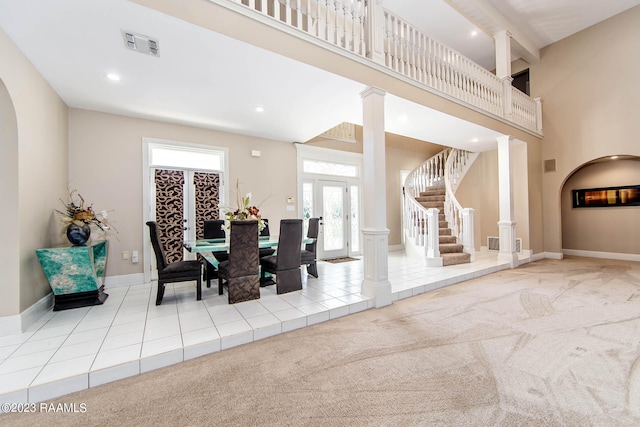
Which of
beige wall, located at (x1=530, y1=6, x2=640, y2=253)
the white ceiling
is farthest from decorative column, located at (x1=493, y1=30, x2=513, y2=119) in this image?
beige wall, located at (x1=530, y1=6, x2=640, y2=253)

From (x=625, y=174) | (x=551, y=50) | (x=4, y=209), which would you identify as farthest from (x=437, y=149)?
(x=4, y=209)

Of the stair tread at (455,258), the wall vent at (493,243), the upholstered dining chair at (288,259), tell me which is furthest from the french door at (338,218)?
the wall vent at (493,243)

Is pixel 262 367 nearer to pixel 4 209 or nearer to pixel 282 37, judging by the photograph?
pixel 4 209

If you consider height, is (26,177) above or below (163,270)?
above

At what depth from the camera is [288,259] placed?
345 cm

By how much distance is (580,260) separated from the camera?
5.86 metres

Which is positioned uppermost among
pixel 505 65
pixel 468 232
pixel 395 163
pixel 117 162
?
pixel 505 65

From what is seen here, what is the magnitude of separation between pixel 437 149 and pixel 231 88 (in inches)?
273

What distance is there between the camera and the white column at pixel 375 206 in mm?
3199

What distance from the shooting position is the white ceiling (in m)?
2.16

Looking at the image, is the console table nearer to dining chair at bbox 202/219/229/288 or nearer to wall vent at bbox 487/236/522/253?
dining chair at bbox 202/219/229/288

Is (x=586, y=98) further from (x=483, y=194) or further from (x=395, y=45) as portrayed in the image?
(x=395, y=45)

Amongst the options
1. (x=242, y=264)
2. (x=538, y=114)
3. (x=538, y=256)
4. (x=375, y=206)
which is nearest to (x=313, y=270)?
(x=242, y=264)

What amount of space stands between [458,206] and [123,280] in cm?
632
